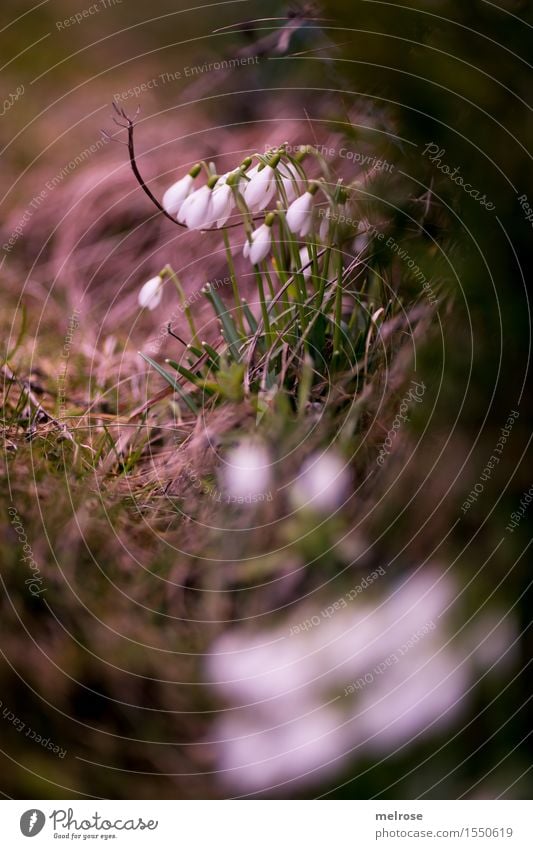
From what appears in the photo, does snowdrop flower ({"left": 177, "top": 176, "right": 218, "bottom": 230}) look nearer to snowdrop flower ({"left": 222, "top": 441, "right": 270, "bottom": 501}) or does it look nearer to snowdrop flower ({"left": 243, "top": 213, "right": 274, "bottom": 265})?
snowdrop flower ({"left": 243, "top": 213, "right": 274, "bottom": 265})

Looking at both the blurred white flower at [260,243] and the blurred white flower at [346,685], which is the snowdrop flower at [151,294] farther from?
the blurred white flower at [346,685]

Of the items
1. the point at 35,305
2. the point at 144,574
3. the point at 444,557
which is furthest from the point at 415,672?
the point at 35,305

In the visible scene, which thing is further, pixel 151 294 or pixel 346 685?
pixel 151 294

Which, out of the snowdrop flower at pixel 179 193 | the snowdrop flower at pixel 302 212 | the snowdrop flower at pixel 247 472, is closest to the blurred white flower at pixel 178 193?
the snowdrop flower at pixel 179 193

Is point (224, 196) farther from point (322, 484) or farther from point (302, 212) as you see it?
point (322, 484)
